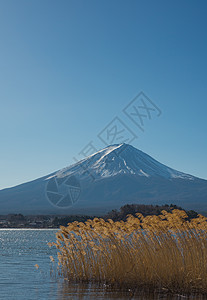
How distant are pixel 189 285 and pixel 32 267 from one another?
11.4 meters

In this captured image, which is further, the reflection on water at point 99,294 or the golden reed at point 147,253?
the reflection on water at point 99,294

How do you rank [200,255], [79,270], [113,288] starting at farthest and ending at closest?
[79,270] → [113,288] → [200,255]

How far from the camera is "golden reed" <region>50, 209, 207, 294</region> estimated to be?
13492 millimetres

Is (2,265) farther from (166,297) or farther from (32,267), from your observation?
(166,297)

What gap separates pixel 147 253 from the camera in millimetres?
14070

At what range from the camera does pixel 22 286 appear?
54.9 ft

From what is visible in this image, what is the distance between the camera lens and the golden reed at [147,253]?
13492mm

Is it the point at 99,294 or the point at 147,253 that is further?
the point at 99,294

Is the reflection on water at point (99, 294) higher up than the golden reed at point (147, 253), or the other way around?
the golden reed at point (147, 253)

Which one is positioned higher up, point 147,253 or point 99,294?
point 147,253

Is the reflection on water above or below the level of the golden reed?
below

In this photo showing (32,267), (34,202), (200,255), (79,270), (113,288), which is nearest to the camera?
(200,255)

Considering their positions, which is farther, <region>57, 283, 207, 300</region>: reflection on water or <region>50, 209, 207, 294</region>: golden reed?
<region>57, 283, 207, 300</region>: reflection on water

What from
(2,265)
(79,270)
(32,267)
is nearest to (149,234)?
(79,270)
